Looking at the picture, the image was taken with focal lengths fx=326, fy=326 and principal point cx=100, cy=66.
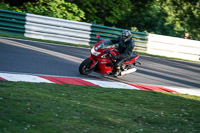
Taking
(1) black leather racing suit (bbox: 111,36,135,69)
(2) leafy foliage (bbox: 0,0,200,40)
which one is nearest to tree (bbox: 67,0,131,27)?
(2) leafy foliage (bbox: 0,0,200,40)

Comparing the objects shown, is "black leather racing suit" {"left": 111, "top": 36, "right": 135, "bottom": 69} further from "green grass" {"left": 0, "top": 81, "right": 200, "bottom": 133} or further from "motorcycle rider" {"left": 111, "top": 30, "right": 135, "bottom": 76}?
"green grass" {"left": 0, "top": 81, "right": 200, "bottom": 133}

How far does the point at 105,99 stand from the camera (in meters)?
7.12

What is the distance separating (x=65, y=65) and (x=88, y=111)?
521 cm

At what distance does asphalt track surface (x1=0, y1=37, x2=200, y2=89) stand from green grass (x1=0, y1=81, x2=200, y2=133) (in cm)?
205

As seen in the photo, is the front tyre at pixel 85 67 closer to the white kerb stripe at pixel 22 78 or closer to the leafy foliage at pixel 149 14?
the white kerb stripe at pixel 22 78

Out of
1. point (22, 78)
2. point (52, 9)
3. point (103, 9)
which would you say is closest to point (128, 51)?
point (22, 78)

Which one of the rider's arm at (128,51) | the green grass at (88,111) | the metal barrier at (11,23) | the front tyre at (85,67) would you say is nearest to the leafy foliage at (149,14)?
the metal barrier at (11,23)

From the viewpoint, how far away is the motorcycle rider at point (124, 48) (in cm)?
984

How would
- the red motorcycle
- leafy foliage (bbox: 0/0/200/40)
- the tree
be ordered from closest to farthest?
the red motorcycle < the tree < leafy foliage (bbox: 0/0/200/40)

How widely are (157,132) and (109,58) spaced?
4811 millimetres

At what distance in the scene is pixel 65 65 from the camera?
35.8 ft

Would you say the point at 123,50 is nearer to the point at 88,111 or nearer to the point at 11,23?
the point at 88,111

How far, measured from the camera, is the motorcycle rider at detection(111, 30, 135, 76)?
984 cm

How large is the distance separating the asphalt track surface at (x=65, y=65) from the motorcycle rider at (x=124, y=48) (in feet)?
1.87
